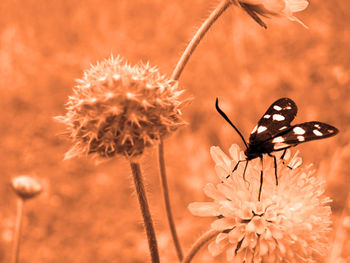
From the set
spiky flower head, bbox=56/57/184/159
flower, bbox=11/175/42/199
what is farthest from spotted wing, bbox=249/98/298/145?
flower, bbox=11/175/42/199

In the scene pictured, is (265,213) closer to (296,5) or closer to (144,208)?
(144,208)

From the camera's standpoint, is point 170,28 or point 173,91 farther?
point 170,28

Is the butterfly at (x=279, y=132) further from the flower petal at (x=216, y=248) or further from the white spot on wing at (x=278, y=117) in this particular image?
the flower petal at (x=216, y=248)

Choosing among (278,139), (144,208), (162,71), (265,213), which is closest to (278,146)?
(278,139)

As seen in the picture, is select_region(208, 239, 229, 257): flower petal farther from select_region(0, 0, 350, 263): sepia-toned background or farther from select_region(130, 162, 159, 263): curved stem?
select_region(0, 0, 350, 263): sepia-toned background

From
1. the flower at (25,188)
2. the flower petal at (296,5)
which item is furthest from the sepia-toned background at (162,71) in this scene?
the flower petal at (296,5)

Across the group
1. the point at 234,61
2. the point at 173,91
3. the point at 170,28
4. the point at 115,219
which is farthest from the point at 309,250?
the point at 170,28

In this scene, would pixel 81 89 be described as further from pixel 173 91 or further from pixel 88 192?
pixel 88 192
